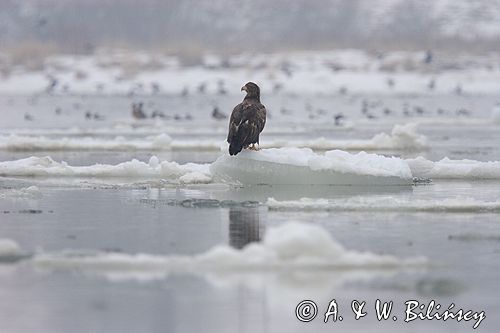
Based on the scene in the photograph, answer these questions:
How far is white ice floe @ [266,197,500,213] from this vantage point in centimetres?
1259

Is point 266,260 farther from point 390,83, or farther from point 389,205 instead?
point 390,83

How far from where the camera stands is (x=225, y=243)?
10.6m

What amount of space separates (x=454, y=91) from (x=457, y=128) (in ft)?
125

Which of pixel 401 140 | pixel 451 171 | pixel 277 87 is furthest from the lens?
pixel 277 87

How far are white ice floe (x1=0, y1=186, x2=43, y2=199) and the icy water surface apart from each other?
2 cm

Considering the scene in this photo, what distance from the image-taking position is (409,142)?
76.9 feet

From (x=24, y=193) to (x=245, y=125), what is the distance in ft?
8.14

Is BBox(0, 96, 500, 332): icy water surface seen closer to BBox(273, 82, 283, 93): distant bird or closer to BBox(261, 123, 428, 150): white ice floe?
BBox(261, 123, 428, 150): white ice floe

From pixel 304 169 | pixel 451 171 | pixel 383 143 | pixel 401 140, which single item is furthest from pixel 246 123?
pixel 401 140

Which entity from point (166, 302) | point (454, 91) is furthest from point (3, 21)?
point (166, 302)

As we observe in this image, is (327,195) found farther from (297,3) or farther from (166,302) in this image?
(297,3)

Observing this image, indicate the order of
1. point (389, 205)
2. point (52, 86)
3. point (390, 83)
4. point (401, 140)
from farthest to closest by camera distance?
point (390, 83)
point (52, 86)
point (401, 140)
point (389, 205)

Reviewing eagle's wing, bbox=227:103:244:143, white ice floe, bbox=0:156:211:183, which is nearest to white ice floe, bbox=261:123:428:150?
white ice floe, bbox=0:156:211:183

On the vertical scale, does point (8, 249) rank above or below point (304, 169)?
below
